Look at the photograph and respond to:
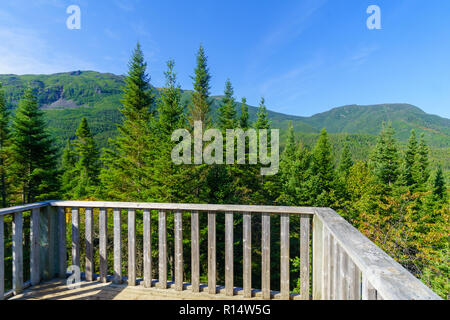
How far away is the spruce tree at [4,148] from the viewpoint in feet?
40.7

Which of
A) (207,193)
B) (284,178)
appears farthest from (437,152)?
(207,193)

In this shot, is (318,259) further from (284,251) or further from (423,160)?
(423,160)

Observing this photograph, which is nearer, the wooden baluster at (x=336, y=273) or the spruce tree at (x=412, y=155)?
the wooden baluster at (x=336, y=273)

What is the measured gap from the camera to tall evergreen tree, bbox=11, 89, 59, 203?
12.7 metres

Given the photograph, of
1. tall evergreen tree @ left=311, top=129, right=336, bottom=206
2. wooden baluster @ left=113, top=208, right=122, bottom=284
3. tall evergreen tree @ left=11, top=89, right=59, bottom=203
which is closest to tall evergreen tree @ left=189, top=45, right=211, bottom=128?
tall evergreen tree @ left=11, top=89, right=59, bottom=203

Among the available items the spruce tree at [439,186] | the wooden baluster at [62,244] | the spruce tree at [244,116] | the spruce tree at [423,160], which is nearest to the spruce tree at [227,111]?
the spruce tree at [244,116]

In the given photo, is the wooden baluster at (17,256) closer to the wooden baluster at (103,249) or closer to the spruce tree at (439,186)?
the wooden baluster at (103,249)

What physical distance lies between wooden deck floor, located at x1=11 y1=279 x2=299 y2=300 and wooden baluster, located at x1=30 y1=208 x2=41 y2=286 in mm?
94

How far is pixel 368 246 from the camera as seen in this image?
3.07ft

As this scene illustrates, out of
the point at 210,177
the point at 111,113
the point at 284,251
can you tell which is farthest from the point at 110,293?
the point at 111,113

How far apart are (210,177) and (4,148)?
40.8 ft

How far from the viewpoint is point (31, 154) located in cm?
1315

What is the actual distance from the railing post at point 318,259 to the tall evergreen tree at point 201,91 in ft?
42.6
